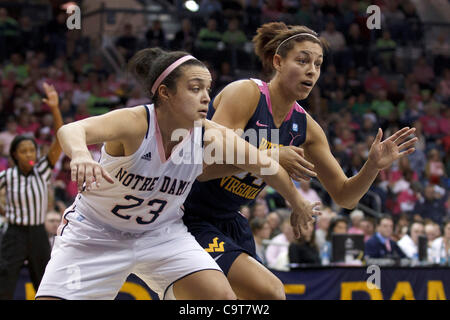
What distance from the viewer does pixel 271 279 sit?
3.99 metres

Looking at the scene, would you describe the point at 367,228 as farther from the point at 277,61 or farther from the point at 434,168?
the point at 277,61

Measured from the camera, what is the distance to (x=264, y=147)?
4246 mm

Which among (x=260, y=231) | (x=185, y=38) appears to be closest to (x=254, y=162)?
(x=260, y=231)

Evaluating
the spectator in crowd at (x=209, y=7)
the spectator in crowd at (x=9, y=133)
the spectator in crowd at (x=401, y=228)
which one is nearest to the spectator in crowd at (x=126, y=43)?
the spectator in crowd at (x=209, y=7)

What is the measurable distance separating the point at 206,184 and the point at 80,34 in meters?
10.5

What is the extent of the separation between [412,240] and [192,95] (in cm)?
→ 650

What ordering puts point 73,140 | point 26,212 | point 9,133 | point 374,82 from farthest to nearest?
point 374,82 < point 9,133 < point 26,212 < point 73,140

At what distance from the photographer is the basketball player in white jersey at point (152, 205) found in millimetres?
3627

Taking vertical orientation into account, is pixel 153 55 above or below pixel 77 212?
above

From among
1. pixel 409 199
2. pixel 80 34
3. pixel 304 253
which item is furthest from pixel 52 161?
pixel 80 34

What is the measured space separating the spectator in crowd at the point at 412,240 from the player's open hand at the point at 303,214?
5698mm

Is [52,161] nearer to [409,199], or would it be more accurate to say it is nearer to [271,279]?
[271,279]

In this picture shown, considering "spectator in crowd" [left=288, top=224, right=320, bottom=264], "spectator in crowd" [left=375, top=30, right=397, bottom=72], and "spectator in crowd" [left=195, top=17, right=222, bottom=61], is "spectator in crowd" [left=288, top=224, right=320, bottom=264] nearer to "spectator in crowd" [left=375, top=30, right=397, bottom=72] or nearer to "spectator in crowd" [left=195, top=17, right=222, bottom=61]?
"spectator in crowd" [left=195, top=17, right=222, bottom=61]

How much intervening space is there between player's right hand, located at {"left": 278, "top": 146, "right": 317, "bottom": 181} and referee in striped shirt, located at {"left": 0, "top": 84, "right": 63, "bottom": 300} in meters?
3.55
